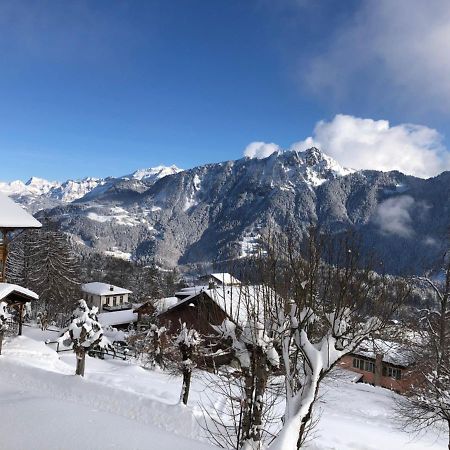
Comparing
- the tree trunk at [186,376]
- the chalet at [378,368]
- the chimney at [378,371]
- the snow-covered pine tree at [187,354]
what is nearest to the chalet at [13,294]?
the snow-covered pine tree at [187,354]

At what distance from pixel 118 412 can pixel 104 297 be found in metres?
66.1

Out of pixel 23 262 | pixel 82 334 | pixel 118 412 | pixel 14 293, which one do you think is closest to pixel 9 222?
pixel 14 293

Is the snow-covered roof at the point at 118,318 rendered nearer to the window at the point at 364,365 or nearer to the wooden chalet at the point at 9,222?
the window at the point at 364,365

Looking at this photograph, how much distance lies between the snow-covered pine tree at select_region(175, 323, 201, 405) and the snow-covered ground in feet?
2.39

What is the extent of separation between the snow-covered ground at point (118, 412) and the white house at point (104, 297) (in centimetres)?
4982

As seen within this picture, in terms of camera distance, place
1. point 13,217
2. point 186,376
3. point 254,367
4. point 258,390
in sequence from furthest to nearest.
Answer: point 13,217 → point 186,376 → point 254,367 → point 258,390

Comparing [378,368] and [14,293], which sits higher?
[14,293]

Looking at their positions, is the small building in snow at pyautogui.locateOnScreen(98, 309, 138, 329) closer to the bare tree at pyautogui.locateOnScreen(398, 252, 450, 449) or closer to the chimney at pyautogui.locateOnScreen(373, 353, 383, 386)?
the chimney at pyautogui.locateOnScreen(373, 353, 383, 386)

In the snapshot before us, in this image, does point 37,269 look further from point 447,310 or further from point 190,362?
point 447,310

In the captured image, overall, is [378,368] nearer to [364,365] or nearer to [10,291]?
[364,365]

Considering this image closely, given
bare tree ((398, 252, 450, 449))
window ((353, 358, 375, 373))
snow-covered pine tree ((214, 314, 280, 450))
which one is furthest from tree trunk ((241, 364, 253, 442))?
window ((353, 358, 375, 373))

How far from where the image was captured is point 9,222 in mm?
21000

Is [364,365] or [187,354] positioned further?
[364,365]

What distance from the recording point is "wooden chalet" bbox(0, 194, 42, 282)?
2109 cm
